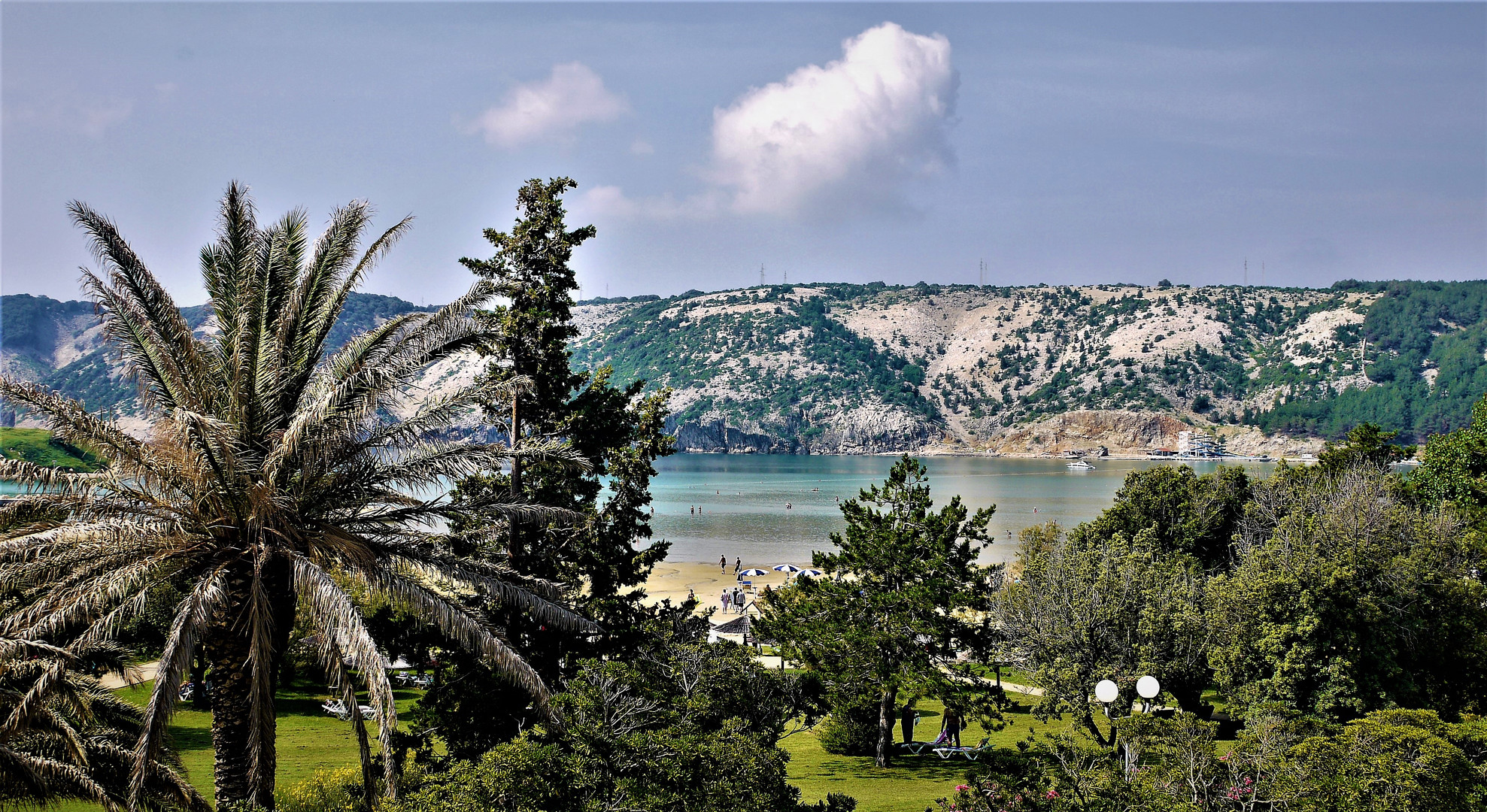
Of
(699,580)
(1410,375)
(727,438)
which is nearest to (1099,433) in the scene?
(1410,375)

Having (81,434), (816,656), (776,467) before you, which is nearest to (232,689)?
(81,434)

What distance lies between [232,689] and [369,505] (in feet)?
7.73

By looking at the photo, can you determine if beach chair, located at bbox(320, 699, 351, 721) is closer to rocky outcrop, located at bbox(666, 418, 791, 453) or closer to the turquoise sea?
the turquoise sea

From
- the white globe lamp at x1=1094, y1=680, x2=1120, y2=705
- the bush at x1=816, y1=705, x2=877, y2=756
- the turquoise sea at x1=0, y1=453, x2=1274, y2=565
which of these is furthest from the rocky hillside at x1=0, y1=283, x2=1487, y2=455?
the white globe lamp at x1=1094, y1=680, x2=1120, y2=705

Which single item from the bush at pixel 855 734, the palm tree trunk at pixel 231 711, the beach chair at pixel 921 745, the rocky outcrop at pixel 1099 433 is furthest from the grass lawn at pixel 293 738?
the rocky outcrop at pixel 1099 433

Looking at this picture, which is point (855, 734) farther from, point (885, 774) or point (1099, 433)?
point (1099, 433)

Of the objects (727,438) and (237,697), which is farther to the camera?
(727,438)

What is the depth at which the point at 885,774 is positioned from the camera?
17.6 metres

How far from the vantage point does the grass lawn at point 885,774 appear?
1539 centimetres

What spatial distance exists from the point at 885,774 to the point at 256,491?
13023 millimetres

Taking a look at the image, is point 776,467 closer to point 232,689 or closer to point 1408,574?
point 1408,574

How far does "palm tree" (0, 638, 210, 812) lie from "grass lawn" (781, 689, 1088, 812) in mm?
9924

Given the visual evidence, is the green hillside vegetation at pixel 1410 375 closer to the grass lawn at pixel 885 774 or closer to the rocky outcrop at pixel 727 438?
the rocky outcrop at pixel 727 438

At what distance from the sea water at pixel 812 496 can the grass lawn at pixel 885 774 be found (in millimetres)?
9585
